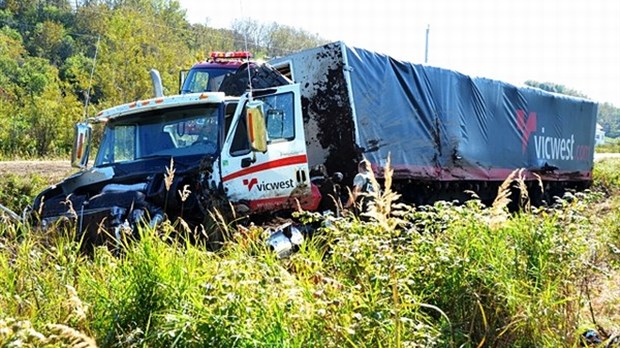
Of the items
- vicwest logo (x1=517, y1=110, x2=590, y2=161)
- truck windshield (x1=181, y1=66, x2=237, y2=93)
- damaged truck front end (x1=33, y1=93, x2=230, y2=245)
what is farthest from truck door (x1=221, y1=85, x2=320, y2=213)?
vicwest logo (x1=517, y1=110, x2=590, y2=161)

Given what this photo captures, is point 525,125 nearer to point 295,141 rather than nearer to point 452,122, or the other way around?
point 452,122

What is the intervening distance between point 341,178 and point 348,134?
0.66 m

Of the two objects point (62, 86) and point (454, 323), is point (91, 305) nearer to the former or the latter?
point (454, 323)

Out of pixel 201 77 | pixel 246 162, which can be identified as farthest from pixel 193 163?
pixel 201 77

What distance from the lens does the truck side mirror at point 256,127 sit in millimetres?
5129

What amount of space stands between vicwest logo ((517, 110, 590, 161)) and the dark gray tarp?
2 cm

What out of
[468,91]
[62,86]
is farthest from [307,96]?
[62,86]

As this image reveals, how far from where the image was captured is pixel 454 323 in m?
3.14

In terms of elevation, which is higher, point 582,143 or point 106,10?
point 106,10

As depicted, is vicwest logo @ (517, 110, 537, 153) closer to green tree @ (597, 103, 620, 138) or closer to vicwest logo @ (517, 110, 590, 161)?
vicwest logo @ (517, 110, 590, 161)

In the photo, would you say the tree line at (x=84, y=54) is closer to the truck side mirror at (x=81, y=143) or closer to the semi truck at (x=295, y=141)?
the truck side mirror at (x=81, y=143)

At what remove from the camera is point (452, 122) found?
368 inches

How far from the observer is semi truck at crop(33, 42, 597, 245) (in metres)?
5.17

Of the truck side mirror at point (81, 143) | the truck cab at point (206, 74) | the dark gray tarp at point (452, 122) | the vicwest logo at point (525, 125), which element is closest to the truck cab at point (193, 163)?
the truck side mirror at point (81, 143)
